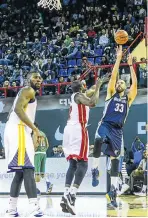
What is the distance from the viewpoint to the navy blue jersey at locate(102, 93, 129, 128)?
31.4ft

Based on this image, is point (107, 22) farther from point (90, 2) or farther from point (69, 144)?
point (69, 144)

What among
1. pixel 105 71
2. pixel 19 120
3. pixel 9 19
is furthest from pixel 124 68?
pixel 9 19

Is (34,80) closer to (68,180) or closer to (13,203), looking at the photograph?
→ (13,203)

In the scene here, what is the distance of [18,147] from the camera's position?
23.3 feet

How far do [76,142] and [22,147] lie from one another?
1.55 meters

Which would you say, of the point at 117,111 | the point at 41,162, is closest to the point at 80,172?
the point at 117,111

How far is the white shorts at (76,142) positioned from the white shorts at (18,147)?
1.27 meters

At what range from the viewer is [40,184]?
1345 centimetres

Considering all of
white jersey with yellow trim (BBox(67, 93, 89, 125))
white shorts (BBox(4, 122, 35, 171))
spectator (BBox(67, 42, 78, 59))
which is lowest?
white shorts (BBox(4, 122, 35, 171))

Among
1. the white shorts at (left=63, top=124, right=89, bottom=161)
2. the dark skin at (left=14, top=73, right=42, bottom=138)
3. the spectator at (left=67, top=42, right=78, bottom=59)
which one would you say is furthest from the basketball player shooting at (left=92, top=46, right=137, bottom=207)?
the spectator at (left=67, top=42, right=78, bottom=59)

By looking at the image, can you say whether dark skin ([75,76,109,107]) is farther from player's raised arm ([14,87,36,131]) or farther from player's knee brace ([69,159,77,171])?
player's raised arm ([14,87,36,131])

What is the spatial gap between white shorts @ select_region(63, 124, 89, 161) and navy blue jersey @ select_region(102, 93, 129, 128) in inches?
43.7

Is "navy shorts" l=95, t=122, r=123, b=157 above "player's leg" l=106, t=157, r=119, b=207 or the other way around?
above

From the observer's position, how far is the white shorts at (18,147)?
23.1ft
